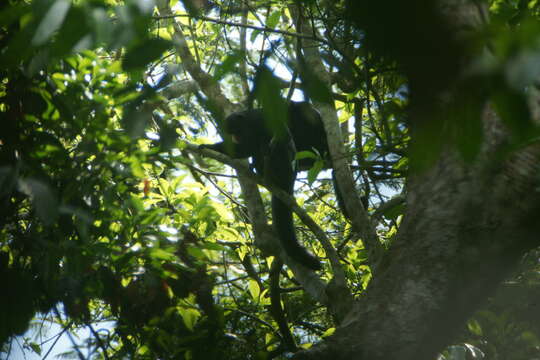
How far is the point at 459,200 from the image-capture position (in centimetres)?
145

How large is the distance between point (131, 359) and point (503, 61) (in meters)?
1.91

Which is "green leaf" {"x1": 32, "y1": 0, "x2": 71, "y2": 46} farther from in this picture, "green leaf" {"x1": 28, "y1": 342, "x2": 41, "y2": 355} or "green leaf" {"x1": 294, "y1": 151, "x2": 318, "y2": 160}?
"green leaf" {"x1": 28, "y1": 342, "x2": 41, "y2": 355}

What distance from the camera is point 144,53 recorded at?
69 centimetres

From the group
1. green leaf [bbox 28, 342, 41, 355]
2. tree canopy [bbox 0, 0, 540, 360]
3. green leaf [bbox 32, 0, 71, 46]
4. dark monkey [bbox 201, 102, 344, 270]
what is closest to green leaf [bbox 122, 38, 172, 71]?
tree canopy [bbox 0, 0, 540, 360]

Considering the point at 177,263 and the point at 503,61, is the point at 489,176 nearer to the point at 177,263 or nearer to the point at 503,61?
the point at 503,61

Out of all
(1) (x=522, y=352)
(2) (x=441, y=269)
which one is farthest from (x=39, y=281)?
(1) (x=522, y=352)

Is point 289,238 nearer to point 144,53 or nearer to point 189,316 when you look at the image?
point 189,316

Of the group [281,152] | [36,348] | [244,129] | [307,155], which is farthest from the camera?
[244,129]

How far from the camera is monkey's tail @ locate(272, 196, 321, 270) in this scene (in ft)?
9.97

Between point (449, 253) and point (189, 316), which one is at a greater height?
point (189, 316)

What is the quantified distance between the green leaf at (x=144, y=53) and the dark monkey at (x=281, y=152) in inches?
80.0

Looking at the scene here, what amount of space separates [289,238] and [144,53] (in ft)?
9.62

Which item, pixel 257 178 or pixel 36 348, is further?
pixel 257 178

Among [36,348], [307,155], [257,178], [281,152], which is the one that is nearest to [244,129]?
[281,152]
